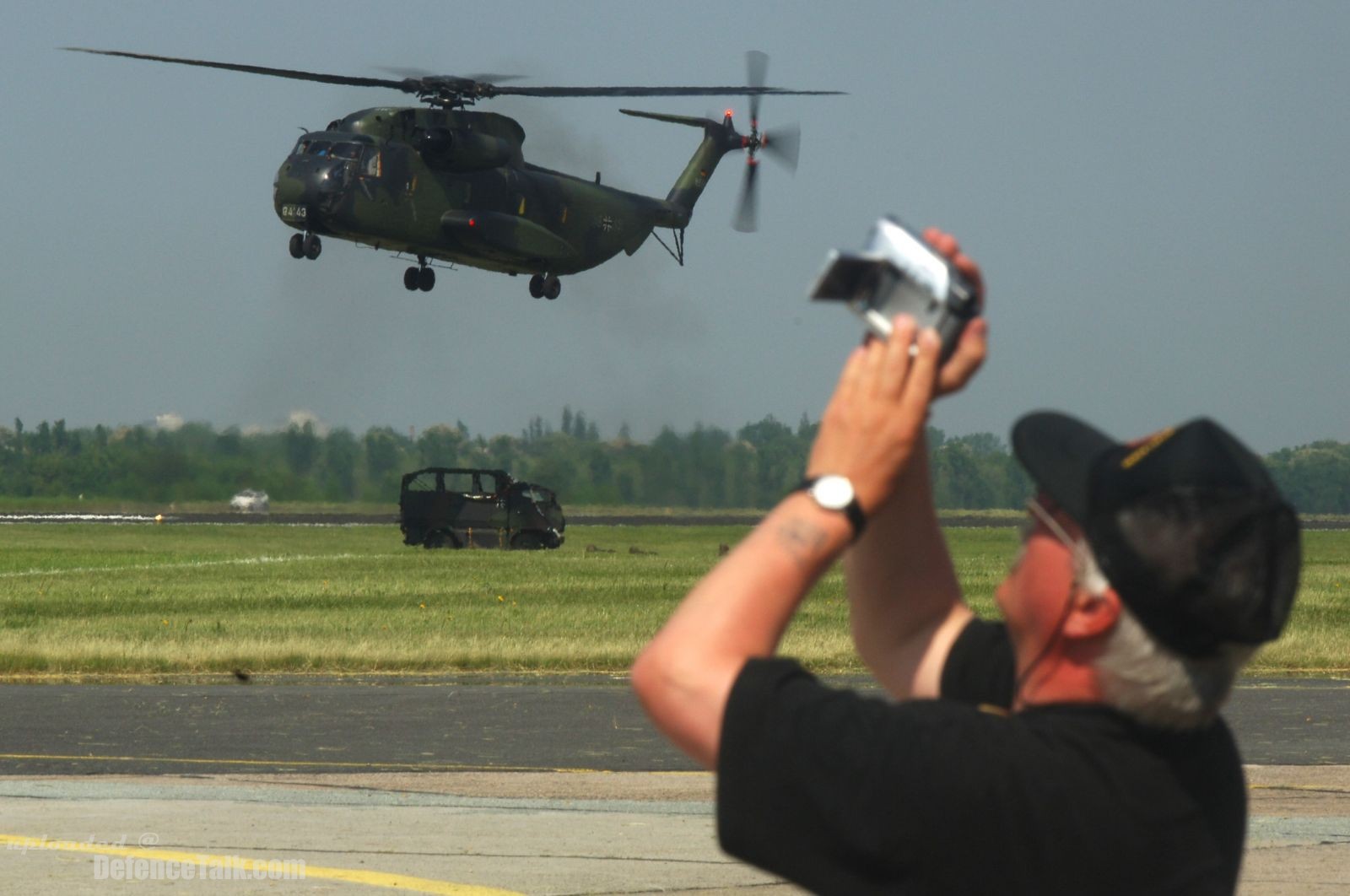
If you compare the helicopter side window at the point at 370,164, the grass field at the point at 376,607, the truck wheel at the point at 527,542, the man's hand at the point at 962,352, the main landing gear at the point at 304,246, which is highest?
the man's hand at the point at 962,352

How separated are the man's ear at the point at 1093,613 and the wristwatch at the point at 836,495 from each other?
0.92ft

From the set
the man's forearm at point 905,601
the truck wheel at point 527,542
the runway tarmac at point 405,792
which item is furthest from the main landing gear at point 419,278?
the man's forearm at point 905,601

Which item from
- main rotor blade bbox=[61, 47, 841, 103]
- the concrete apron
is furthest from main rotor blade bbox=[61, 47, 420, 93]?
the concrete apron

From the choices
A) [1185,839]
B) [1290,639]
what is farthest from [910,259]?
[1290,639]

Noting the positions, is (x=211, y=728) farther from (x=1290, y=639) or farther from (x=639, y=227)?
(x=639, y=227)

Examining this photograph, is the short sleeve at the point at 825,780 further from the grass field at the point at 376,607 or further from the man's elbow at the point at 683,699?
the grass field at the point at 376,607

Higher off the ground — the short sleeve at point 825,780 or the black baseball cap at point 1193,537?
the black baseball cap at point 1193,537

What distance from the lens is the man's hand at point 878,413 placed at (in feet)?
7.09

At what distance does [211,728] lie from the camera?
13.7m

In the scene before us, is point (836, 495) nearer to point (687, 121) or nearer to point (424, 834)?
point (424, 834)

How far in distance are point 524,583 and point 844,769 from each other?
116 ft

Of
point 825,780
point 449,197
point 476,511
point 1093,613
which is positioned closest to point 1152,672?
point 1093,613

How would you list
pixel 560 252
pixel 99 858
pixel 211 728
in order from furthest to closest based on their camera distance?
pixel 560 252 < pixel 211 728 < pixel 99 858

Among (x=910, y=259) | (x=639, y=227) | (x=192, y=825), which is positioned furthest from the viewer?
(x=639, y=227)
